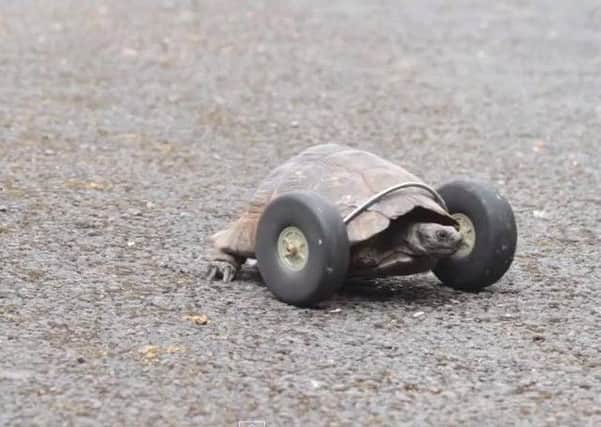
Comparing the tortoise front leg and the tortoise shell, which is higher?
the tortoise shell

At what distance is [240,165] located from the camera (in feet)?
24.0

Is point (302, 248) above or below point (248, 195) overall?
above

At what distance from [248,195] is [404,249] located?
205 centimetres

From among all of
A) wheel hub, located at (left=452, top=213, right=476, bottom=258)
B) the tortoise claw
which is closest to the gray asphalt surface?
the tortoise claw

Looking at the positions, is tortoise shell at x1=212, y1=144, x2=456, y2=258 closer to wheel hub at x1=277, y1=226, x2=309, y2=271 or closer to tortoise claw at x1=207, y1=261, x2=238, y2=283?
tortoise claw at x1=207, y1=261, x2=238, y2=283

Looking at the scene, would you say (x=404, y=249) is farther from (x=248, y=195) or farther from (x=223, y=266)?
(x=248, y=195)

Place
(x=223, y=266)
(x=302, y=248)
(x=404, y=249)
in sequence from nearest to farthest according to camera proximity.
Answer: (x=302, y=248)
(x=404, y=249)
(x=223, y=266)

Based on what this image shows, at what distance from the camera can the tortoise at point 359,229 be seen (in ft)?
14.5

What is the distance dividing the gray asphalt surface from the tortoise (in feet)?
0.38

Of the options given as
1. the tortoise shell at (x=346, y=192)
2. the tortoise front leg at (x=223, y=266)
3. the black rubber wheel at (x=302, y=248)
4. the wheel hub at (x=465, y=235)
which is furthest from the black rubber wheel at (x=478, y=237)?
the tortoise front leg at (x=223, y=266)

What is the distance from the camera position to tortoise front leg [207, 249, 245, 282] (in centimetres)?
494

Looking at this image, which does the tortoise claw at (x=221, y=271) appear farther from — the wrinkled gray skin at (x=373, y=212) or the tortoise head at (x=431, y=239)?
the tortoise head at (x=431, y=239)

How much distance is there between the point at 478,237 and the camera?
4.73m

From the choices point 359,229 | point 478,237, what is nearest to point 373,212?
point 359,229
